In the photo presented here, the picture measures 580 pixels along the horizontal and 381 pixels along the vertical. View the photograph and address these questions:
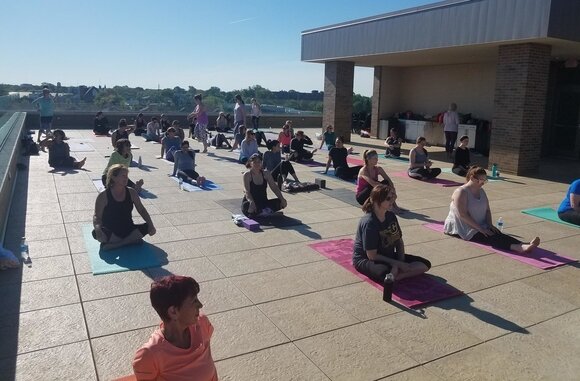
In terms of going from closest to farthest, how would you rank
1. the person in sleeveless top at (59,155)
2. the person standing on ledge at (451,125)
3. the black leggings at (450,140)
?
the person in sleeveless top at (59,155) < the person standing on ledge at (451,125) < the black leggings at (450,140)

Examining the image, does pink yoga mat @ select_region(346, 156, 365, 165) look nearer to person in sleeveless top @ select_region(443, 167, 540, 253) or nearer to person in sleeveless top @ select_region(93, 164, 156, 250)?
person in sleeveless top @ select_region(443, 167, 540, 253)

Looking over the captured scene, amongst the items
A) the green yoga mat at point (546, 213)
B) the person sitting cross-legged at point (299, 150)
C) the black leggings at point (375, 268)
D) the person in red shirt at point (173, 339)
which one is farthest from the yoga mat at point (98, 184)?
the green yoga mat at point (546, 213)

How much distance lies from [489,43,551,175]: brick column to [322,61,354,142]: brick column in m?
7.71

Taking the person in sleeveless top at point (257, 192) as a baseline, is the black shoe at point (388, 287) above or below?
below

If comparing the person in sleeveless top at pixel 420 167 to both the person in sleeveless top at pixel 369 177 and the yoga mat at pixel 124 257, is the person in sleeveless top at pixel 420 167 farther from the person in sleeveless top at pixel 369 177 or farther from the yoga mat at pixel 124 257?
the yoga mat at pixel 124 257

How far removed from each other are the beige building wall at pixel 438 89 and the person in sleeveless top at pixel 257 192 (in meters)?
13.3

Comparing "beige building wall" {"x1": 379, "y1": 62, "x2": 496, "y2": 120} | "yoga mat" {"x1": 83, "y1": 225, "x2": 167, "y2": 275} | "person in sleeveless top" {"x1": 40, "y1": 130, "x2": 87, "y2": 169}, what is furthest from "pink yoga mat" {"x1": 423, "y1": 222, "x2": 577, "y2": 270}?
"beige building wall" {"x1": 379, "y1": 62, "x2": 496, "y2": 120}

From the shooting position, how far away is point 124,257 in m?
6.02

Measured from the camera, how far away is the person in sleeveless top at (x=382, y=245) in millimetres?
5195

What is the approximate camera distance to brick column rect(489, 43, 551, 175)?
12680mm

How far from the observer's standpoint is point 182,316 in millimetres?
2635

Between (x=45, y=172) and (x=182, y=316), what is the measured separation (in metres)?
11.0

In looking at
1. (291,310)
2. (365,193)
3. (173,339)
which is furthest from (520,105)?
(173,339)

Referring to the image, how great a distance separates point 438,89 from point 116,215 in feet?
57.7
